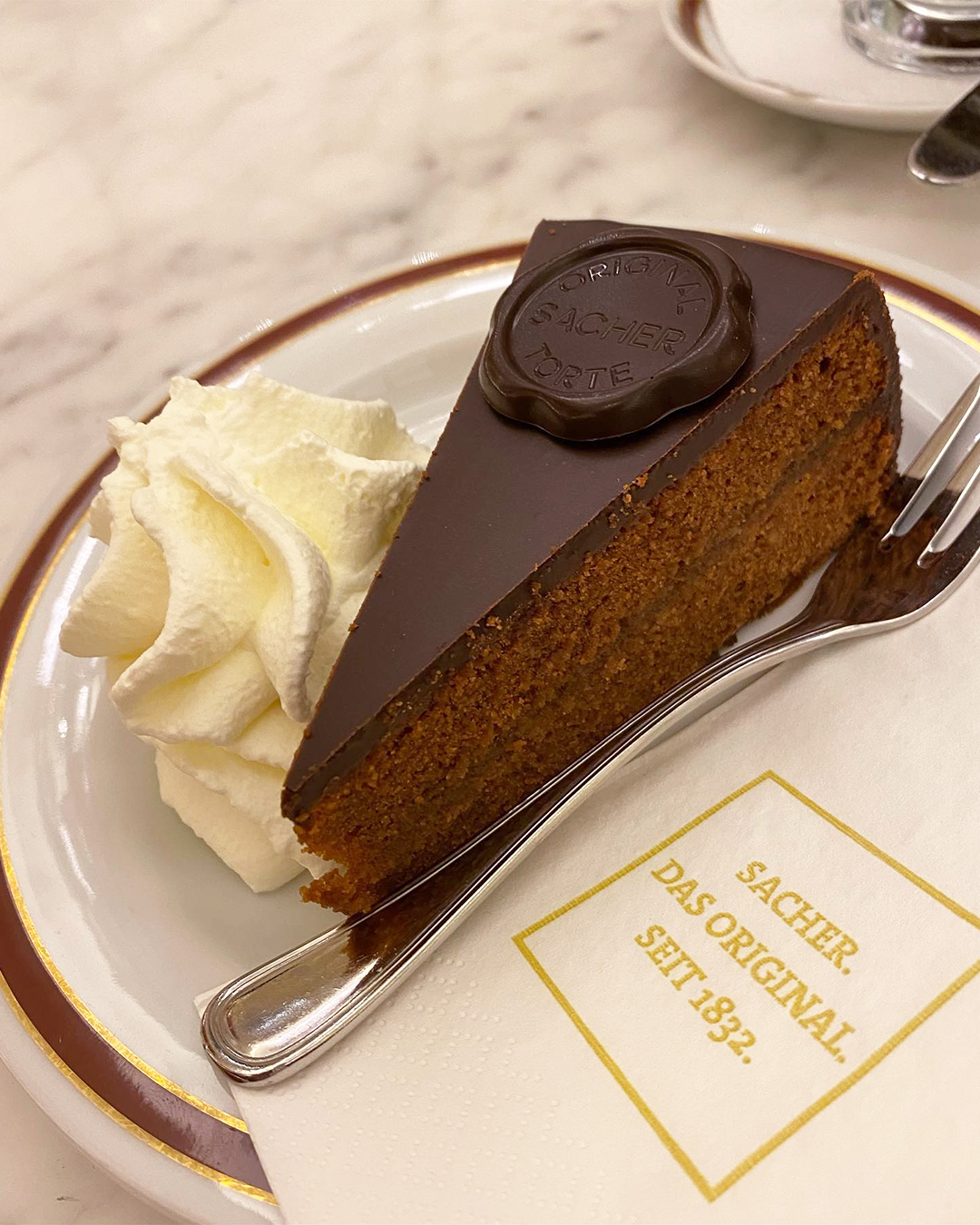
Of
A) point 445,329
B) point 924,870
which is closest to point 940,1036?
point 924,870

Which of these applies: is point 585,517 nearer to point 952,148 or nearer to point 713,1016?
point 713,1016

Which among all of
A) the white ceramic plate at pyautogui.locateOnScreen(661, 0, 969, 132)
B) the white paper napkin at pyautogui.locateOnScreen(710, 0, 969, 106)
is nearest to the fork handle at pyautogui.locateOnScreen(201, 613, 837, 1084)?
the white ceramic plate at pyautogui.locateOnScreen(661, 0, 969, 132)

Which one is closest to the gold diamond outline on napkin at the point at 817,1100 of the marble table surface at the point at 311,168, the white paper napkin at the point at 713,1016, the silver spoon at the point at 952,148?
the white paper napkin at the point at 713,1016

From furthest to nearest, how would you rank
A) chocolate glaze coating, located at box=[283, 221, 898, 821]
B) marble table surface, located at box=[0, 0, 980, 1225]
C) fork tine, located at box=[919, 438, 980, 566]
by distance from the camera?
marble table surface, located at box=[0, 0, 980, 1225] → fork tine, located at box=[919, 438, 980, 566] → chocolate glaze coating, located at box=[283, 221, 898, 821]

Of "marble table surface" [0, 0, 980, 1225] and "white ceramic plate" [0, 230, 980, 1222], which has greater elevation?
"marble table surface" [0, 0, 980, 1225]

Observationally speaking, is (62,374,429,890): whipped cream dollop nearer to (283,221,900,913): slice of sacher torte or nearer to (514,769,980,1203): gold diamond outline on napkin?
(283,221,900,913): slice of sacher torte

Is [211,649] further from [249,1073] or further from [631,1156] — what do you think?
[631,1156]

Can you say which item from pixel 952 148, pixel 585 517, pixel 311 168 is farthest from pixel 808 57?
pixel 585 517
